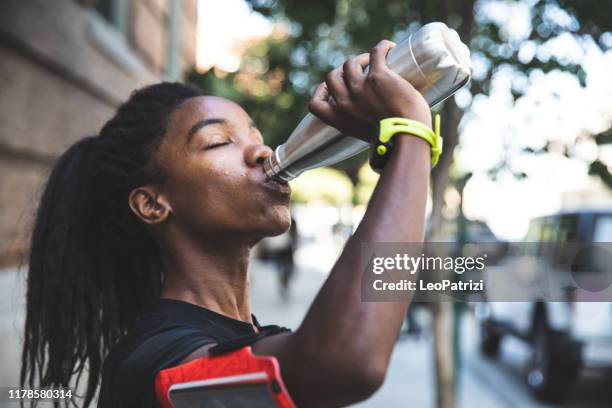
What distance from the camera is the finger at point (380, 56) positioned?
1.13 meters

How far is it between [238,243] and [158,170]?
0.28 m

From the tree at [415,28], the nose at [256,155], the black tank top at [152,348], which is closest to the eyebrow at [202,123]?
the nose at [256,155]

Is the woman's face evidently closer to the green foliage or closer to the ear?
the ear

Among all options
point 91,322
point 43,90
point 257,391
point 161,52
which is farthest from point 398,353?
point 257,391

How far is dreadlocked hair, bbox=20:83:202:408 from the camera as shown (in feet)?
5.92

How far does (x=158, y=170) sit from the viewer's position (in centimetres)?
167

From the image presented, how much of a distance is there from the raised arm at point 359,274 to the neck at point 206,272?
1.65 ft

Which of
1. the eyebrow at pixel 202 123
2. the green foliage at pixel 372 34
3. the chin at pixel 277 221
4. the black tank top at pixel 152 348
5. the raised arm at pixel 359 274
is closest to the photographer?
the raised arm at pixel 359 274

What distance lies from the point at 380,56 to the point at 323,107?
131 mm

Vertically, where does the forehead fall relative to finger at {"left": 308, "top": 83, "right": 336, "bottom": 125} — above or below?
above

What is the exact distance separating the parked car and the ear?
5.02 metres

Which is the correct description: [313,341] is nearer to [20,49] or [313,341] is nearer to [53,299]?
[53,299]

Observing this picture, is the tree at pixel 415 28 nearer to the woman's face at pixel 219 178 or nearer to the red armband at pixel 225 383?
the woman's face at pixel 219 178

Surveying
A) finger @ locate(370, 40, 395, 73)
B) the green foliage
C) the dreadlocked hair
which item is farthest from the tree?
finger @ locate(370, 40, 395, 73)
